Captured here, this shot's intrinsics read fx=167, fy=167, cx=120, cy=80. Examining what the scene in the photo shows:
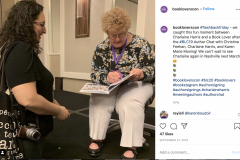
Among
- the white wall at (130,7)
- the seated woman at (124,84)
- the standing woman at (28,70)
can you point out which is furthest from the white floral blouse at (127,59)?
the white wall at (130,7)

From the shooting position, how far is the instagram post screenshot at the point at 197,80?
1.43ft

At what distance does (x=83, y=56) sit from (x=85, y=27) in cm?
56

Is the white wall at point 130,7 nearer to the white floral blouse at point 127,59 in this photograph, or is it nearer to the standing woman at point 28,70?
the white floral blouse at point 127,59

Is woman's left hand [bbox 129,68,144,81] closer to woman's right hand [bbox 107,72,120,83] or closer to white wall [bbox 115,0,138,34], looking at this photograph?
woman's right hand [bbox 107,72,120,83]

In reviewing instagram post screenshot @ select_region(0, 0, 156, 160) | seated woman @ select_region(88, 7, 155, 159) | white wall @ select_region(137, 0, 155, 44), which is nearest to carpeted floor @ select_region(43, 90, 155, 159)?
instagram post screenshot @ select_region(0, 0, 156, 160)

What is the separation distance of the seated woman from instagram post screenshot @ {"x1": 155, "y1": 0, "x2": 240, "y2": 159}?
622mm

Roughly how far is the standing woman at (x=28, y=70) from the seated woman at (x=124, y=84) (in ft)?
0.95

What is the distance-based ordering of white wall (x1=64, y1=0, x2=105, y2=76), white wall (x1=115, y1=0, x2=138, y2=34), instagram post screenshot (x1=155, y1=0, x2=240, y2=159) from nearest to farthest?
instagram post screenshot (x1=155, y1=0, x2=240, y2=159) → white wall (x1=115, y1=0, x2=138, y2=34) → white wall (x1=64, y1=0, x2=105, y2=76)

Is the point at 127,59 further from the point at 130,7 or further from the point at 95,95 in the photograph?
the point at 130,7

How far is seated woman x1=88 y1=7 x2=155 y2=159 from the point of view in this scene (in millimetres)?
1059

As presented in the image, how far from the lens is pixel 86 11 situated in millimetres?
3168

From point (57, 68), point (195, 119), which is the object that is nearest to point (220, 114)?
point (195, 119)

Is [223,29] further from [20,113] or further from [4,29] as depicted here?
[4,29]

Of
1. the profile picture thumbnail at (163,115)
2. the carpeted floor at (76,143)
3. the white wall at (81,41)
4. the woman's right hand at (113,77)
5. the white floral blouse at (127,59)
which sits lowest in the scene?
the carpeted floor at (76,143)
